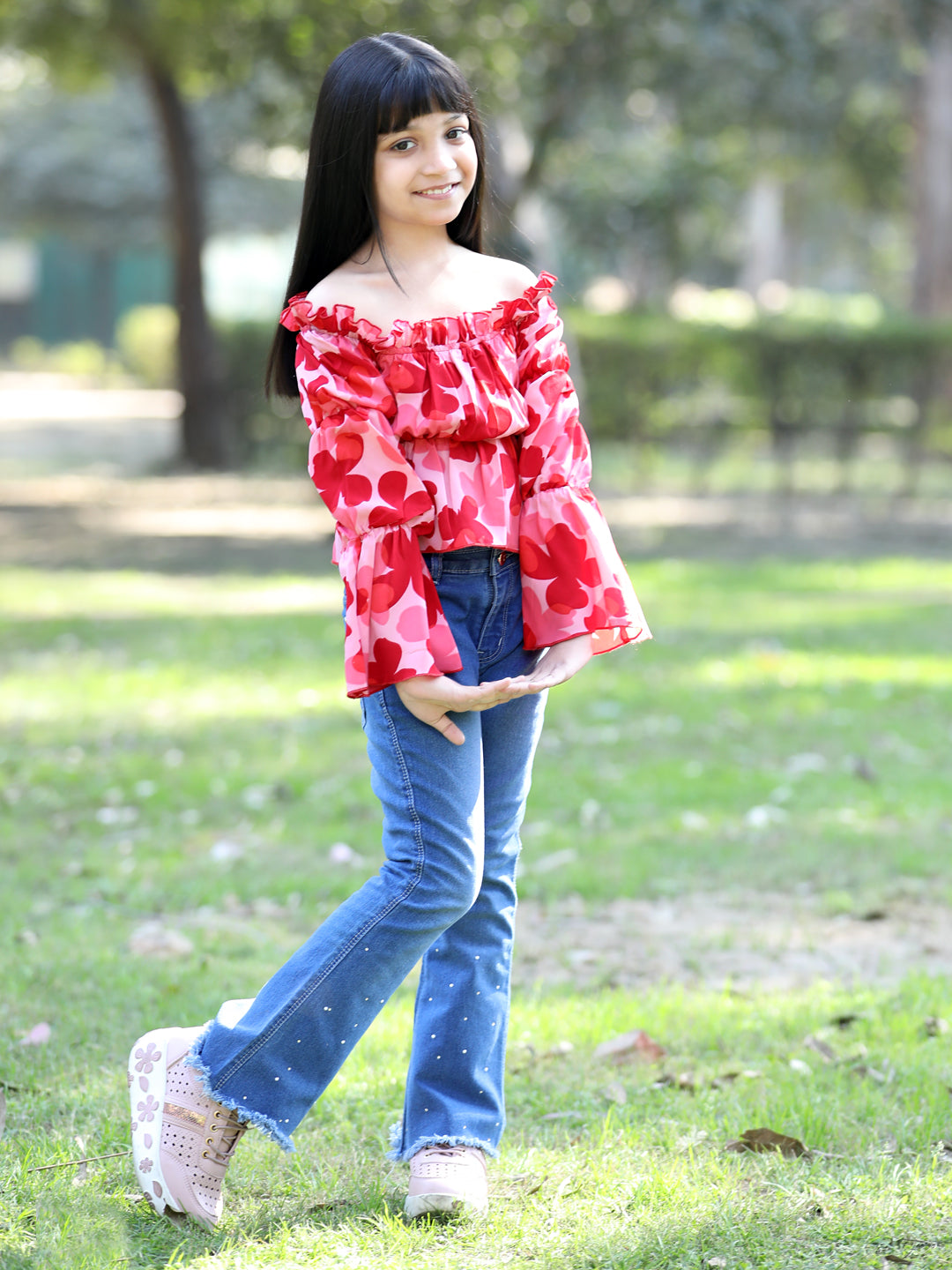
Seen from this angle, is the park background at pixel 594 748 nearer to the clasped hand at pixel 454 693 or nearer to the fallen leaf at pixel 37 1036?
the fallen leaf at pixel 37 1036

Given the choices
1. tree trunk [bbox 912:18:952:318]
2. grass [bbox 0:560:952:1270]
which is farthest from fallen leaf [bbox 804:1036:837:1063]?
tree trunk [bbox 912:18:952:318]

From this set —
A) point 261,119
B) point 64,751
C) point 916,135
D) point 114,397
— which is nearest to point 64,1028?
point 64,751

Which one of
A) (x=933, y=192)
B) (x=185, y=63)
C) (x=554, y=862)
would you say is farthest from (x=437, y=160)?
(x=933, y=192)

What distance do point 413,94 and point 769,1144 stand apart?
1953 mm

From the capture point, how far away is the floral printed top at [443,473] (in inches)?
95.7

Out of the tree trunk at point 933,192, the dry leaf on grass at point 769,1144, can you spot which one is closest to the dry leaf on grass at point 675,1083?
the dry leaf on grass at point 769,1144

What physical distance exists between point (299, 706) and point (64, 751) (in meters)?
1.16

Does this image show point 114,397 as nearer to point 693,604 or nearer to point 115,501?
point 115,501

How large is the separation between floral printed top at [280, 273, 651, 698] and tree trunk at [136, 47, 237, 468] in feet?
50.0

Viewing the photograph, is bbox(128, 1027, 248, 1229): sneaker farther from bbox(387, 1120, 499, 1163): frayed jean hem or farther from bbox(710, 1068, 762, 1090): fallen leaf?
bbox(710, 1068, 762, 1090): fallen leaf

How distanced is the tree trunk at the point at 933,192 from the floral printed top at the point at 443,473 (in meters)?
19.0

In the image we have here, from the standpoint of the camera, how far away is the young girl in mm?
2453

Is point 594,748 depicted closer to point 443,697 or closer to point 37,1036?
point 37,1036

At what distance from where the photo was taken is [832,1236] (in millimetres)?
2553
